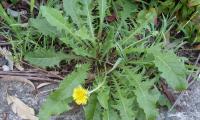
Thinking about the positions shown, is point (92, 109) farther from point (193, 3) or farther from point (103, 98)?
point (193, 3)

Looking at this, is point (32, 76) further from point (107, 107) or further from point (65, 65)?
point (107, 107)

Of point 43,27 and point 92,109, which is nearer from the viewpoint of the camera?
point 92,109

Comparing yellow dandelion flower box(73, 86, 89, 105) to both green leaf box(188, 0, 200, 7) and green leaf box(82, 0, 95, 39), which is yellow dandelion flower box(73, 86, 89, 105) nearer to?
green leaf box(82, 0, 95, 39)

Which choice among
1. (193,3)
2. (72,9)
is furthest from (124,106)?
(193,3)

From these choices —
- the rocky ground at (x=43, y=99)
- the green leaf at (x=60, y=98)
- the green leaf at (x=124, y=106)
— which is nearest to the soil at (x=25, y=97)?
the rocky ground at (x=43, y=99)

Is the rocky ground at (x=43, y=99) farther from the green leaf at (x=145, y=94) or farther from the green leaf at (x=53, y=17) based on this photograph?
the green leaf at (x=53, y=17)

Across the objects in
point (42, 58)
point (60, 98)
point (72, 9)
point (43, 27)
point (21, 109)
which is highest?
point (72, 9)

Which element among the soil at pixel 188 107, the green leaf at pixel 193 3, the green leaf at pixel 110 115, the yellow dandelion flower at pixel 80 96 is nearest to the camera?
the yellow dandelion flower at pixel 80 96

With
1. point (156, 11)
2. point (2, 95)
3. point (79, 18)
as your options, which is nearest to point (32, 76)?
point (2, 95)

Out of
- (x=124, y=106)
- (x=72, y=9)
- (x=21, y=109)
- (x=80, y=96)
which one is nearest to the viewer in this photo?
(x=80, y=96)
